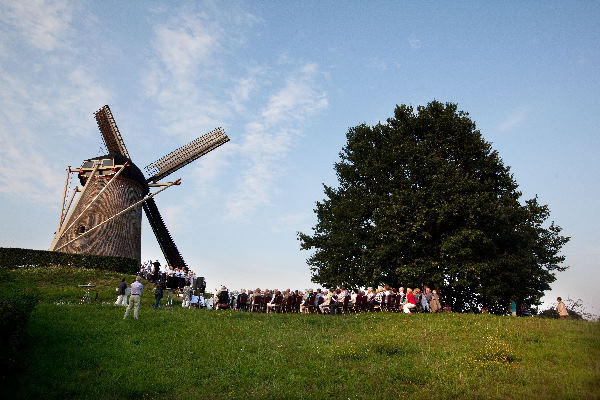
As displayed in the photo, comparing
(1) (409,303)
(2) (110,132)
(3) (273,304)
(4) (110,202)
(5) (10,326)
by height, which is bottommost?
(5) (10,326)

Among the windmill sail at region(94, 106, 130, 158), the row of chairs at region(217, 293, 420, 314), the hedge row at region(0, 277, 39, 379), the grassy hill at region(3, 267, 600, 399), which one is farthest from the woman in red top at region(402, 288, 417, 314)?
the windmill sail at region(94, 106, 130, 158)

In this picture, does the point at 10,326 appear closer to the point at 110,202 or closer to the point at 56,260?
the point at 56,260

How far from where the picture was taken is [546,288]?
29.0 meters

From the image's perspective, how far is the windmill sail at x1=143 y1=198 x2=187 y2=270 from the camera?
43.2m

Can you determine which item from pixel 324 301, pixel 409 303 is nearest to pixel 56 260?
pixel 324 301

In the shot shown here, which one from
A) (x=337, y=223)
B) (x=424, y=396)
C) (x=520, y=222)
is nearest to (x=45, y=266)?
(x=337, y=223)

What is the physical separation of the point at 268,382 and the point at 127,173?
3176 centimetres

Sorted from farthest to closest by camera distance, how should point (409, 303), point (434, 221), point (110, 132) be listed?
point (110, 132) < point (434, 221) < point (409, 303)

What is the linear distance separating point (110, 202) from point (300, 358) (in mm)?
29041

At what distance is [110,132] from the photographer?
42344 mm

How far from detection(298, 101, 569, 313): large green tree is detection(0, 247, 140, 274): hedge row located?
15.3 meters

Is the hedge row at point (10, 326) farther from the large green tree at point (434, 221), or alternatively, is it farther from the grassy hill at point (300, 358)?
the large green tree at point (434, 221)

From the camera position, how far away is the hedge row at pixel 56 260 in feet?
99.9

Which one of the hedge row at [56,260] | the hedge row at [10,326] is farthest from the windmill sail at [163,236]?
the hedge row at [10,326]
